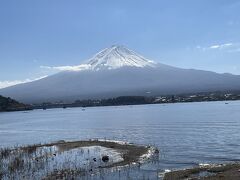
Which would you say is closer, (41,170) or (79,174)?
(79,174)

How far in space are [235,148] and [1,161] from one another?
2047 centimetres

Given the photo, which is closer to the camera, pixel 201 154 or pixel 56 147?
pixel 201 154

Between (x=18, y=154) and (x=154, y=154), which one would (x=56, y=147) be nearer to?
(x=18, y=154)

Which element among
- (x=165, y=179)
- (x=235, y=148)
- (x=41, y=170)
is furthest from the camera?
(x=235, y=148)

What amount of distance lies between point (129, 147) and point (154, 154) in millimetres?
5768

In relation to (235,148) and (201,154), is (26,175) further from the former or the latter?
(235,148)

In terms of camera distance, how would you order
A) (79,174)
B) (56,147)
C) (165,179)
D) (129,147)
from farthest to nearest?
(56,147)
(129,147)
(79,174)
(165,179)

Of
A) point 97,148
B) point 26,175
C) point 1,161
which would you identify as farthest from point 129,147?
point 26,175

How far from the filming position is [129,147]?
43.4 m

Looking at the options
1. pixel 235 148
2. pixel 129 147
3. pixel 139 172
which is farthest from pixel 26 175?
pixel 235 148

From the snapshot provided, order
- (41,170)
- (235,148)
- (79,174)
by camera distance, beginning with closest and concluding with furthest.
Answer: (79,174), (41,170), (235,148)

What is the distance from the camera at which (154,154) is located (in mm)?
37969

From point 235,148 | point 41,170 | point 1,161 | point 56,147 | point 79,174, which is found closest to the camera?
point 79,174

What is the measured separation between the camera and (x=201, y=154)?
37.7 m
